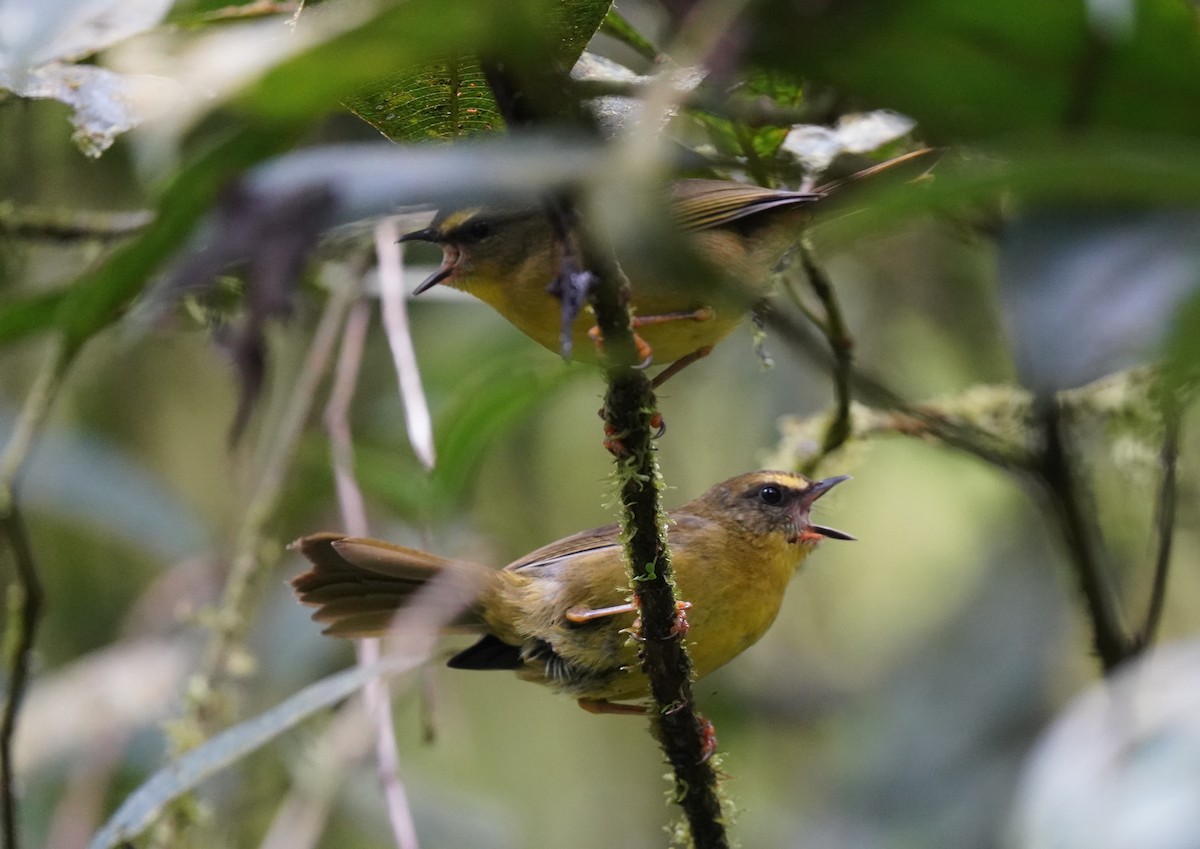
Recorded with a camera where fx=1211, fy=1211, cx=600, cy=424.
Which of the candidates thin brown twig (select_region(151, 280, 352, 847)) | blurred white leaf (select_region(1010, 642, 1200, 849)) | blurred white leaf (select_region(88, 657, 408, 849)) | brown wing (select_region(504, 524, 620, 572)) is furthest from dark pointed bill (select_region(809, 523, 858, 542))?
blurred white leaf (select_region(1010, 642, 1200, 849))

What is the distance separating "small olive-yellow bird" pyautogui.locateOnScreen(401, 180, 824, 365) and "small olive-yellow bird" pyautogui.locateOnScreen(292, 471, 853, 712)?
22.6 inches

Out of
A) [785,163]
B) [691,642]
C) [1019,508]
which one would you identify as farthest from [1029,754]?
[785,163]

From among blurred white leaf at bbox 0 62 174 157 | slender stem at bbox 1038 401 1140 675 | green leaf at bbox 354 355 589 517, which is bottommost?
green leaf at bbox 354 355 589 517

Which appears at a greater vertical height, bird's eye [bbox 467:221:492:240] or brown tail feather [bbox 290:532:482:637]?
bird's eye [bbox 467:221:492:240]

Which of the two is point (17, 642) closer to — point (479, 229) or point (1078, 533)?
point (479, 229)

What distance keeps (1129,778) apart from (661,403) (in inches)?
153

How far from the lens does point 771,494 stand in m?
3.02

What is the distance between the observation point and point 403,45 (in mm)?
881

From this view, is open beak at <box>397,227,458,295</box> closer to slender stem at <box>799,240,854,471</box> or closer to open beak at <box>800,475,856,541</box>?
slender stem at <box>799,240,854,471</box>

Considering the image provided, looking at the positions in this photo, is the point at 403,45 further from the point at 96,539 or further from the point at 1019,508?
the point at 96,539

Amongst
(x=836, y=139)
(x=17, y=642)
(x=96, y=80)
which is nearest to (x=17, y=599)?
(x=17, y=642)

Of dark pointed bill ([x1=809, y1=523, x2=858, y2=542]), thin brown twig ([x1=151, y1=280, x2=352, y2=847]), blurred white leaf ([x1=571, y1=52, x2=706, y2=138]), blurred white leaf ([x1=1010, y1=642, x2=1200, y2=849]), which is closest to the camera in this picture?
blurred white leaf ([x1=1010, y1=642, x2=1200, y2=849])

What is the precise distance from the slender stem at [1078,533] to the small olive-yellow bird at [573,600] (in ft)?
2.64

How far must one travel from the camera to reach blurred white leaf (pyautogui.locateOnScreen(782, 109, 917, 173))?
242 centimetres
